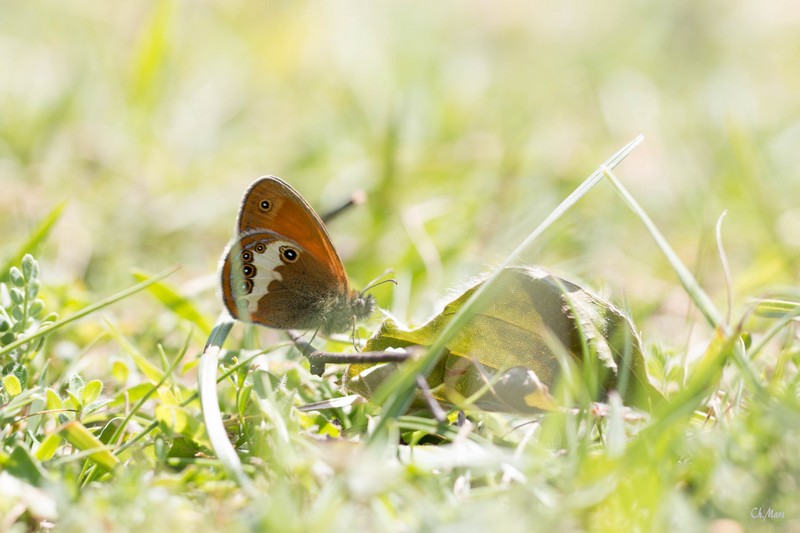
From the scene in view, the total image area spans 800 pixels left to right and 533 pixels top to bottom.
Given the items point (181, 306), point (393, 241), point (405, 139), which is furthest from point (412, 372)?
point (405, 139)

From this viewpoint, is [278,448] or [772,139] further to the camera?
[772,139]

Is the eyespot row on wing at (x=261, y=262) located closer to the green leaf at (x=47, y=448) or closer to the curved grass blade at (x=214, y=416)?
the curved grass blade at (x=214, y=416)

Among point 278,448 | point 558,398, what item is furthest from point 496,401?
point 278,448

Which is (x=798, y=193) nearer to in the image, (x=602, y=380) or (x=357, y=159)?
(x=357, y=159)

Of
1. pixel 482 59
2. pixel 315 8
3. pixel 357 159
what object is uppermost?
pixel 315 8

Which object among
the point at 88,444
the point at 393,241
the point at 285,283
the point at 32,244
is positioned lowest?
the point at 393,241
